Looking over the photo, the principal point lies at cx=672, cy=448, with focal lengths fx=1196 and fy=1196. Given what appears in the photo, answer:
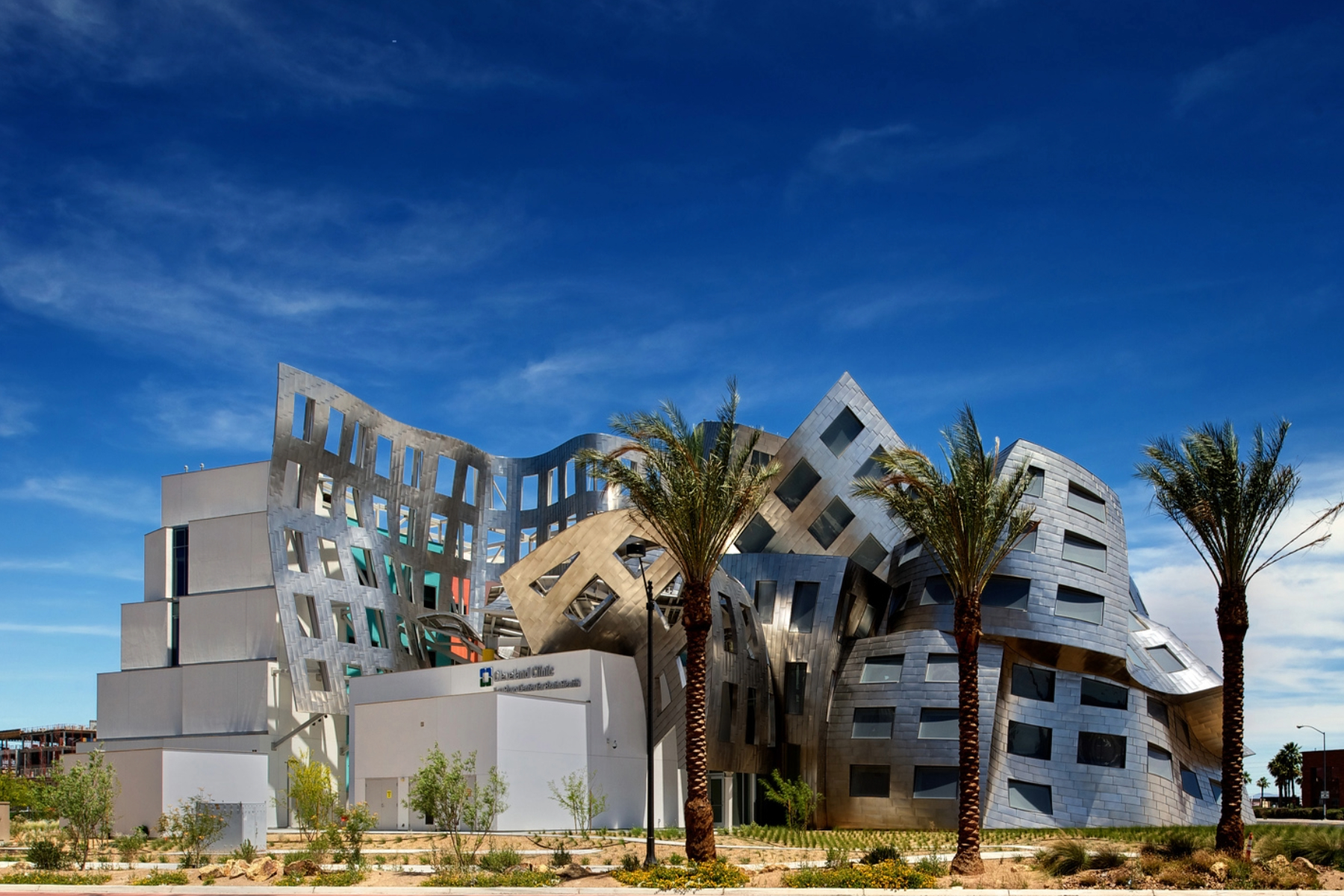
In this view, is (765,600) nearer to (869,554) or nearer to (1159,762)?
(869,554)

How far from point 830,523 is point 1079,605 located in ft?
38.3

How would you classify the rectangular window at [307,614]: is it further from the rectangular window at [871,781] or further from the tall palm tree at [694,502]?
the tall palm tree at [694,502]

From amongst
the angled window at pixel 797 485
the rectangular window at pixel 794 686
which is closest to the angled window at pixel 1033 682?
the rectangular window at pixel 794 686

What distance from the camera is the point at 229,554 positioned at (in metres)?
59.3

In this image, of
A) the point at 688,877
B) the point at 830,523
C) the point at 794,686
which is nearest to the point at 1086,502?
the point at 830,523

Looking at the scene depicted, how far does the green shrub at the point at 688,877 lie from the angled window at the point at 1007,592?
79.5ft

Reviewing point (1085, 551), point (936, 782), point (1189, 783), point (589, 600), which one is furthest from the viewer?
point (589, 600)

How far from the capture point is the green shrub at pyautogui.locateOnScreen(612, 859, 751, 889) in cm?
2330

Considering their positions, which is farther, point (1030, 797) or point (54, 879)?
point (1030, 797)

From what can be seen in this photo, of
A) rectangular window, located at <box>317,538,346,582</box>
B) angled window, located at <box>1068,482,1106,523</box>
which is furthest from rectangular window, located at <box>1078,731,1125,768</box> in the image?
rectangular window, located at <box>317,538,346,582</box>

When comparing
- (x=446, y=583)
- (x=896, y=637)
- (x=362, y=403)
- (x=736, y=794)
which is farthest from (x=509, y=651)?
(x=896, y=637)

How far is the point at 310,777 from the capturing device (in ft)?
128

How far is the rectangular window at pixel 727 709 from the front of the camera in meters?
47.0

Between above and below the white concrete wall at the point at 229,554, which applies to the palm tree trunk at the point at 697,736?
below
